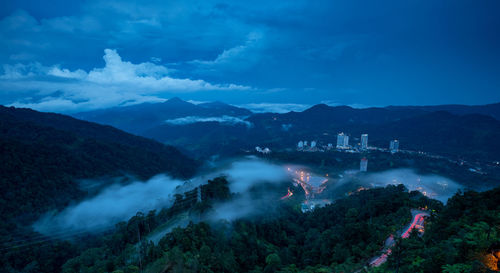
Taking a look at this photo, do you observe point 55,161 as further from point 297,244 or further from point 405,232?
point 405,232

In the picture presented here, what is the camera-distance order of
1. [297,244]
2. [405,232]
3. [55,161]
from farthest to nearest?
1. [55,161]
2. [297,244]
3. [405,232]

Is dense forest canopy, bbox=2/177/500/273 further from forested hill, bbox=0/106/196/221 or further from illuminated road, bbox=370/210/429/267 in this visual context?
forested hill, bbox=0/106/196/221

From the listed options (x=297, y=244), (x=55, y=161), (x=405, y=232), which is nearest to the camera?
(x=405, y=232)

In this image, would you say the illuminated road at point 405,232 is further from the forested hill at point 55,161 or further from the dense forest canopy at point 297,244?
the forested hill at point 55,161

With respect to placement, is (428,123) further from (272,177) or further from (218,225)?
(218,225)

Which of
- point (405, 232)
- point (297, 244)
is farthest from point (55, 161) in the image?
point (405, 232)

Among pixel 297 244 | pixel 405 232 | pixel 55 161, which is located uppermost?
pixel 55 161

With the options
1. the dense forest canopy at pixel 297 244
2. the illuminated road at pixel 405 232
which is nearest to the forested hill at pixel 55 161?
the dense forest canopy at pixel 297 244
